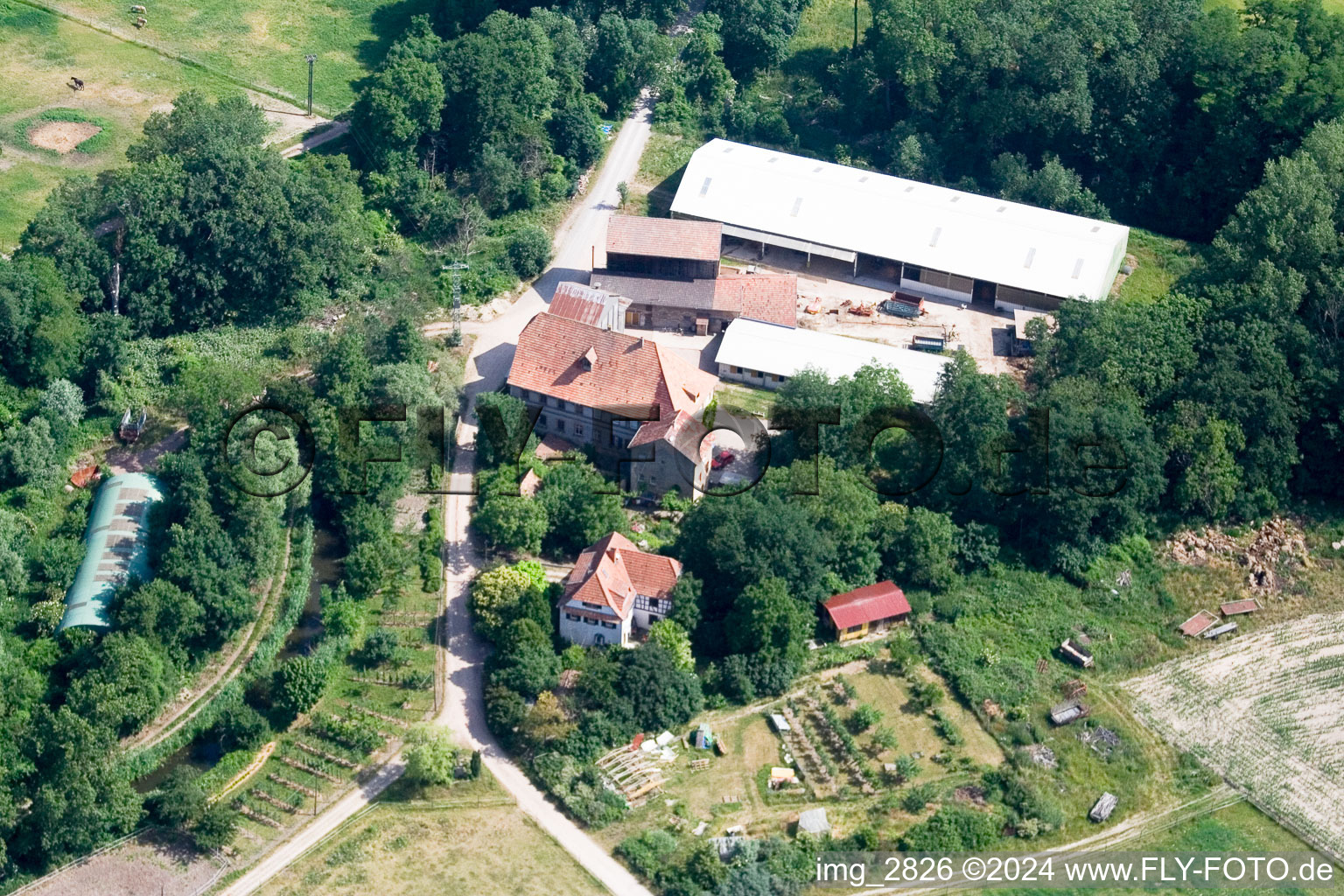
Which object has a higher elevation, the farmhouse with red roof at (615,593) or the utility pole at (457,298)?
the utility pole at (457,298)

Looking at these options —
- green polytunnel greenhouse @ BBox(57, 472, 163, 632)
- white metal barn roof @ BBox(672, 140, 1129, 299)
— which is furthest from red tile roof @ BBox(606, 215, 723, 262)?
green polytunnel greenhouse @ BBox(57, 472, 163, 632)

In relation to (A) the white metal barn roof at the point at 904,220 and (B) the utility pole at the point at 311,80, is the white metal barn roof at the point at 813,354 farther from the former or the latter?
(B) the utility pole at the point at 311,80

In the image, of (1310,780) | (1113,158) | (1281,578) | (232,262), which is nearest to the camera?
(1310,780)

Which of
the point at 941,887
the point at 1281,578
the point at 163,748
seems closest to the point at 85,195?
the point at 163,748

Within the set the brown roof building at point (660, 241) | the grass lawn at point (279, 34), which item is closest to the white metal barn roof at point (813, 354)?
the brown roof building at point (660, 241)

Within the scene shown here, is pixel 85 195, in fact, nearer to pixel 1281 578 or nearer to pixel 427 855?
pixel 427 855

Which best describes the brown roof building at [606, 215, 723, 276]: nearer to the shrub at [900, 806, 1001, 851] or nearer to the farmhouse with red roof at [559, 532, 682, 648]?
the farmhouse with red roof at [559, 532, 682, 648]
